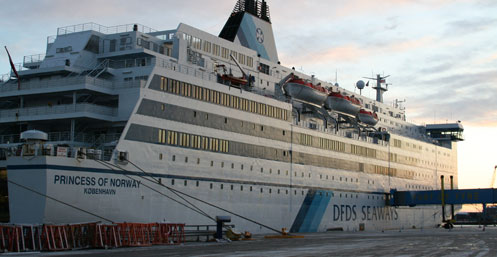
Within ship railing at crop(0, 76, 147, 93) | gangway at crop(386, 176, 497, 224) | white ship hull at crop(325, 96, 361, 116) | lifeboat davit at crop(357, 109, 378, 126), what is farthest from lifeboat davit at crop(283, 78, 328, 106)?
ship railing at crop(0, 76, 147, 93)

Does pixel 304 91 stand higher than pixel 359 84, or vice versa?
pixel 359 84

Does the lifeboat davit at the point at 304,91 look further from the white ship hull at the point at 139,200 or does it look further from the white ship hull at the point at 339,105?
the white ship hull at the point at 139,200

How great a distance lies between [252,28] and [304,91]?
8458mm

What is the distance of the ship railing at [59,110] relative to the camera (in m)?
36.3

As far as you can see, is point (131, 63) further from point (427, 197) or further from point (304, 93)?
point (427, 197)

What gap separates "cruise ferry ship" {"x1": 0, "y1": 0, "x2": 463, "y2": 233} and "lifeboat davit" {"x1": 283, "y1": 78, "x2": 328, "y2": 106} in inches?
5.6

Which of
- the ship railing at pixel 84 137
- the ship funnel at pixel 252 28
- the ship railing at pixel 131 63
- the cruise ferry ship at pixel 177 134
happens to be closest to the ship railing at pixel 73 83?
the cruise ferry ship at pixel 177 134

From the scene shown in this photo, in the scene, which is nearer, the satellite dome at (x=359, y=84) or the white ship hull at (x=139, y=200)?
the white ship hull at (x=139, y=200)

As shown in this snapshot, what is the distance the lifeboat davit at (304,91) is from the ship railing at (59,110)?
22.6 metres

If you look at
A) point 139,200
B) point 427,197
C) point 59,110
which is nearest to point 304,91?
point 139,200

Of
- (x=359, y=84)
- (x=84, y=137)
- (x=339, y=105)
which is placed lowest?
(x=84, y=137)

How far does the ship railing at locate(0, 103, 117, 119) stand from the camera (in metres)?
36.3

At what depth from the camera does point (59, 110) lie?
37219 millimetres

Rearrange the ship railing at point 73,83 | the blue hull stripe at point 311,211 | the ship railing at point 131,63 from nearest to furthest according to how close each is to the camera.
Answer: the ship railing at point 73,83, the ship railing at point 131,63, the blue hull stripe at point 311,211
